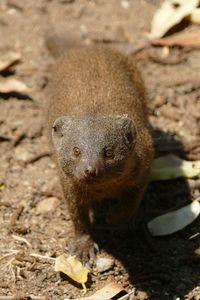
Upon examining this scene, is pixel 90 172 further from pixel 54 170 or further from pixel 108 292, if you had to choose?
pixel 54 170

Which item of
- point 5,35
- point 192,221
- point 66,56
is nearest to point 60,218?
point 192,221

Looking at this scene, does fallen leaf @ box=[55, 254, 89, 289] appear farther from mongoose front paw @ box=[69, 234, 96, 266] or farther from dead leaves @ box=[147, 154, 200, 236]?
dead leaves @ box=[147, 154, 200, 236]

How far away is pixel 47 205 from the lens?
521 cm

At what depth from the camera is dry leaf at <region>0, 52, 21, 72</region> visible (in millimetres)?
6336

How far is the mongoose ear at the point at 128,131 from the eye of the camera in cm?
433

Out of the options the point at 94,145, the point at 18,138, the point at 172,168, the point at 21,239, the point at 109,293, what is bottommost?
the point at 109,293

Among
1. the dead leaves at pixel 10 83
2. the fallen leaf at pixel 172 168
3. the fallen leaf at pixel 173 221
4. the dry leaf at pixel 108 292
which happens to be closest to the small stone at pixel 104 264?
the dry leaf at pixel 108 292

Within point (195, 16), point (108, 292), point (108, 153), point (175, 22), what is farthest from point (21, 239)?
point (195, 16)

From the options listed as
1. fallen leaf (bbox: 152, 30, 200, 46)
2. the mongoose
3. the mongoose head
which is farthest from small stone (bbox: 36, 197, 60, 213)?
fallen leaf (bbox: 152, 30, 200, 46)

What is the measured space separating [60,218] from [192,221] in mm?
960

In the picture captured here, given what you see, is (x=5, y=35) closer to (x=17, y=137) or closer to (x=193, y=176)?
(x=17, y=137)

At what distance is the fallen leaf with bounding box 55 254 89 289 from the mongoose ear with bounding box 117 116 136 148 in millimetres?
901

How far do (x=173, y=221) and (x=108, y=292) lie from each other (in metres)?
0.81

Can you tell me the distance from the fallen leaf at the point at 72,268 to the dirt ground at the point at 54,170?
0.08 meters
